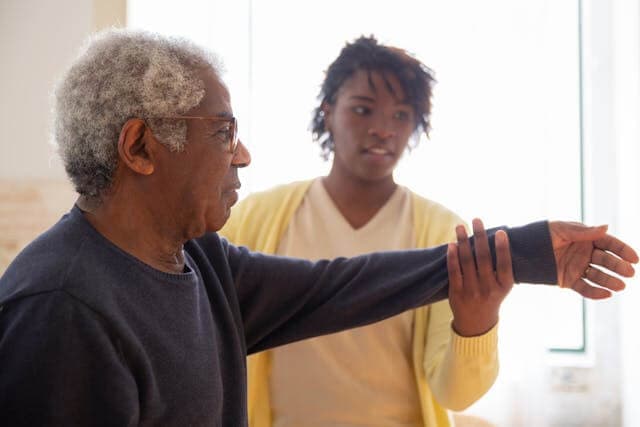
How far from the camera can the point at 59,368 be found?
0.92 meters

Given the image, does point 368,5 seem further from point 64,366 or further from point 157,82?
point 64,366

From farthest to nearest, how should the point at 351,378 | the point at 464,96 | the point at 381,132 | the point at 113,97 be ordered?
the point at 464,96 → the point at 381,132 → the point at 351,378 → the point at 113,97

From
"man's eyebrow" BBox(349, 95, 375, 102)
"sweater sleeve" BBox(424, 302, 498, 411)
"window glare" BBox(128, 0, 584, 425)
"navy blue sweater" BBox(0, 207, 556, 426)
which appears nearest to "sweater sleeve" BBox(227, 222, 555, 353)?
"navy blue sweater" BBox(0, 207, 556, 426)

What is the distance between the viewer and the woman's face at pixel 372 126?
5.60 ft

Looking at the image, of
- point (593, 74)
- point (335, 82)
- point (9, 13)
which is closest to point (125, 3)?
point (9, 13)

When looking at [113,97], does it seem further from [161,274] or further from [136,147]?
[161,274]

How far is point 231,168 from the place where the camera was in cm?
119

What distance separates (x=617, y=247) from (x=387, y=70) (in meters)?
0.66

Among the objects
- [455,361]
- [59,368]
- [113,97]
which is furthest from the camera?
[455,361]

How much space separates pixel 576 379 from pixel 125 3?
1.94 meters

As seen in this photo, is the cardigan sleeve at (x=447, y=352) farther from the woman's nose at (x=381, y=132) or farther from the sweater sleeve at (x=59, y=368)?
the sweater sleeve at (x=59, y=368)

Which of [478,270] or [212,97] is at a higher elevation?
[212,97]

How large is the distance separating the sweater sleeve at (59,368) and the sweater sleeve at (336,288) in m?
0.42

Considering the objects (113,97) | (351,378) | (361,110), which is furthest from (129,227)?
(361,110)
